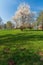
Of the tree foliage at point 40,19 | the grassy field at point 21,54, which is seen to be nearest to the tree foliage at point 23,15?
the tree foliage at point 40,19

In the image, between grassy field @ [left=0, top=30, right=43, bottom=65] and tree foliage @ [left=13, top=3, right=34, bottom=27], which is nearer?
grassy field @ [left=0, top=30, right=43, bottom=65]

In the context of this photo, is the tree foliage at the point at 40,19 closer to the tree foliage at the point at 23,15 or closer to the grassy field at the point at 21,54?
the tree foliage at the point at 23,15

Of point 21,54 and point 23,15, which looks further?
point 23,15

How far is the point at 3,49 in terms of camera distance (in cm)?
905

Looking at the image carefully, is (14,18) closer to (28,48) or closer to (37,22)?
(37,22)

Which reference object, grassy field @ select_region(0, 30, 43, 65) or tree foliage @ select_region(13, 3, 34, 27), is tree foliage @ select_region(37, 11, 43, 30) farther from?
grassy field @ select_region(0, 30, 43, 65)

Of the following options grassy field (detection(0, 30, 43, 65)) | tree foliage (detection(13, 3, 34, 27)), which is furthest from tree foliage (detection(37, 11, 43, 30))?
grassy field (detection(0, 30, 43, 65))

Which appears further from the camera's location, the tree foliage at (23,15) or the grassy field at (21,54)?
the tree foliage at (23,15)

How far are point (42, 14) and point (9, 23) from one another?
14764 millimetres

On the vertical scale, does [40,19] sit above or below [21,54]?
above

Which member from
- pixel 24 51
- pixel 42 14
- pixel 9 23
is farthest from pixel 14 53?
pixel 9 23

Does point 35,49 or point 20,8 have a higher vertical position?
point 20,8

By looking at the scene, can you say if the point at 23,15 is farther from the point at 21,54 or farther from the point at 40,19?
the point at 21,54

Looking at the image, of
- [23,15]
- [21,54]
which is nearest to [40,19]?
[23,15]
